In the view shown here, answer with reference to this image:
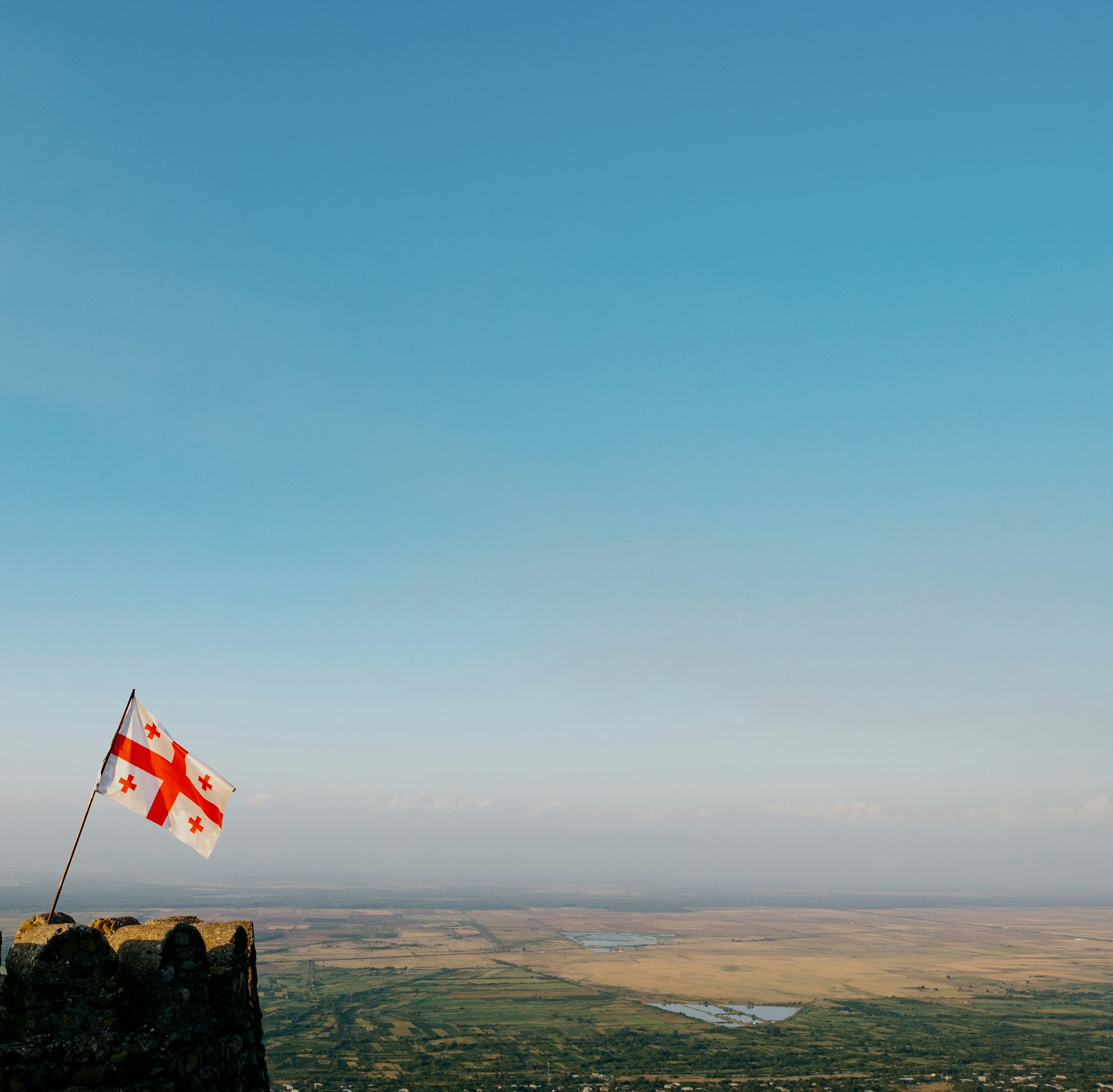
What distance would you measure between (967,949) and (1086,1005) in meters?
72.7

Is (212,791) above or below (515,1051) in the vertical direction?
above

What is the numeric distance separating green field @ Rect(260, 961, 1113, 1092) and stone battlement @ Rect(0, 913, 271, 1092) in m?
69.8

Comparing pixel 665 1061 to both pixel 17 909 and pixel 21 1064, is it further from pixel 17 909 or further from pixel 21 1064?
pixel 17 909

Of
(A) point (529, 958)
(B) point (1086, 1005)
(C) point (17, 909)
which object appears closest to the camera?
(B) point (1086, 1005)

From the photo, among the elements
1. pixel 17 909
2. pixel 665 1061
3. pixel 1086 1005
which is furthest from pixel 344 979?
pixel 17 909

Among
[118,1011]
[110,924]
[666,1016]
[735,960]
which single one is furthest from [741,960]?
[118,1011]

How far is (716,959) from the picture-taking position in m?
154

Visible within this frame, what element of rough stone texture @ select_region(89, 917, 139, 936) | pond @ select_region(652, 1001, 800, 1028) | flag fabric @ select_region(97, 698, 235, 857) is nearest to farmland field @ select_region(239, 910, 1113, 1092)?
pond @ select_region(652, 1001, 800, 1028)

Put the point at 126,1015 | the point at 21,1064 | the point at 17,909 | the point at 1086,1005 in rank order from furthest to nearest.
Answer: the point at 17,909
the point at 1086,1005
the point at 126,1015
the point at 21,1064

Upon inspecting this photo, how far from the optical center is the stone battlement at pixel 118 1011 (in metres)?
5.97

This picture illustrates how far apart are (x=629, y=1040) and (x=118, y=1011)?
93436 mm

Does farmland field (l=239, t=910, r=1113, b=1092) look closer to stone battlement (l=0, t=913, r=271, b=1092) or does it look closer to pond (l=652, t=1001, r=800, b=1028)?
pond (l=652, t=1001, r=800, b=1028)

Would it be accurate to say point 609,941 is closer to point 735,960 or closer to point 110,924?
point 735,960

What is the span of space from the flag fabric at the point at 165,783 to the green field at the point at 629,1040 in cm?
6635
